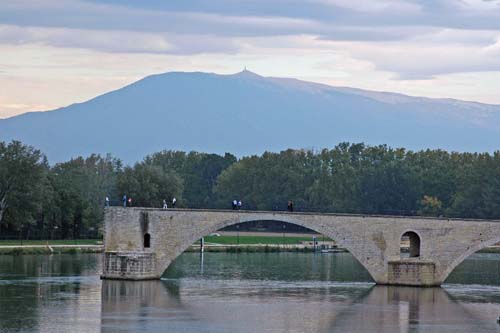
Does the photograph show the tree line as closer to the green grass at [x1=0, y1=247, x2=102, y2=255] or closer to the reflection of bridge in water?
the green grass at [x1=0, y1=247, x2=102, y2=255]

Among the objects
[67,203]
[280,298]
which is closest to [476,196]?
[67,203]

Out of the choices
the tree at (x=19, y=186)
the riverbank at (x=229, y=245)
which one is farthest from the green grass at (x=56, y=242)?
the tree at (x=19, y=186)

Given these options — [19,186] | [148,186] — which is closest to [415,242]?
[19,186]

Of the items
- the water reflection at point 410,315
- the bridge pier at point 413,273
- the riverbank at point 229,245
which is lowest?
the water reflection at point 410,315

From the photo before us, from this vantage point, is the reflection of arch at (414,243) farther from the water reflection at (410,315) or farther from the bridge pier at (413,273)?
the water reflection at (410,315)

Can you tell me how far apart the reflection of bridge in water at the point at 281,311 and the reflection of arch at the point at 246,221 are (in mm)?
1258

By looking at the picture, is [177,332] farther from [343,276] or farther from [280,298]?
[343,276]

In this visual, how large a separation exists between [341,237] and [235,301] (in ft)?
30.9

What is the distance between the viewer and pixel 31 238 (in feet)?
289

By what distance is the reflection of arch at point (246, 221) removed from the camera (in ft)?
189

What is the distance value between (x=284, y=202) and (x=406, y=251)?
3284cm

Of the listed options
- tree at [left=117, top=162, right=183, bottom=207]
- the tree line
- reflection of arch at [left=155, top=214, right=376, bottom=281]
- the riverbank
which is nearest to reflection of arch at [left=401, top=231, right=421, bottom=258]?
reflection of arch at [left=155, top=214, right=376, bottom=281]

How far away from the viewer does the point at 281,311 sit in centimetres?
4784

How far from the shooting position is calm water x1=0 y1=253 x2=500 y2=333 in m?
43.8
